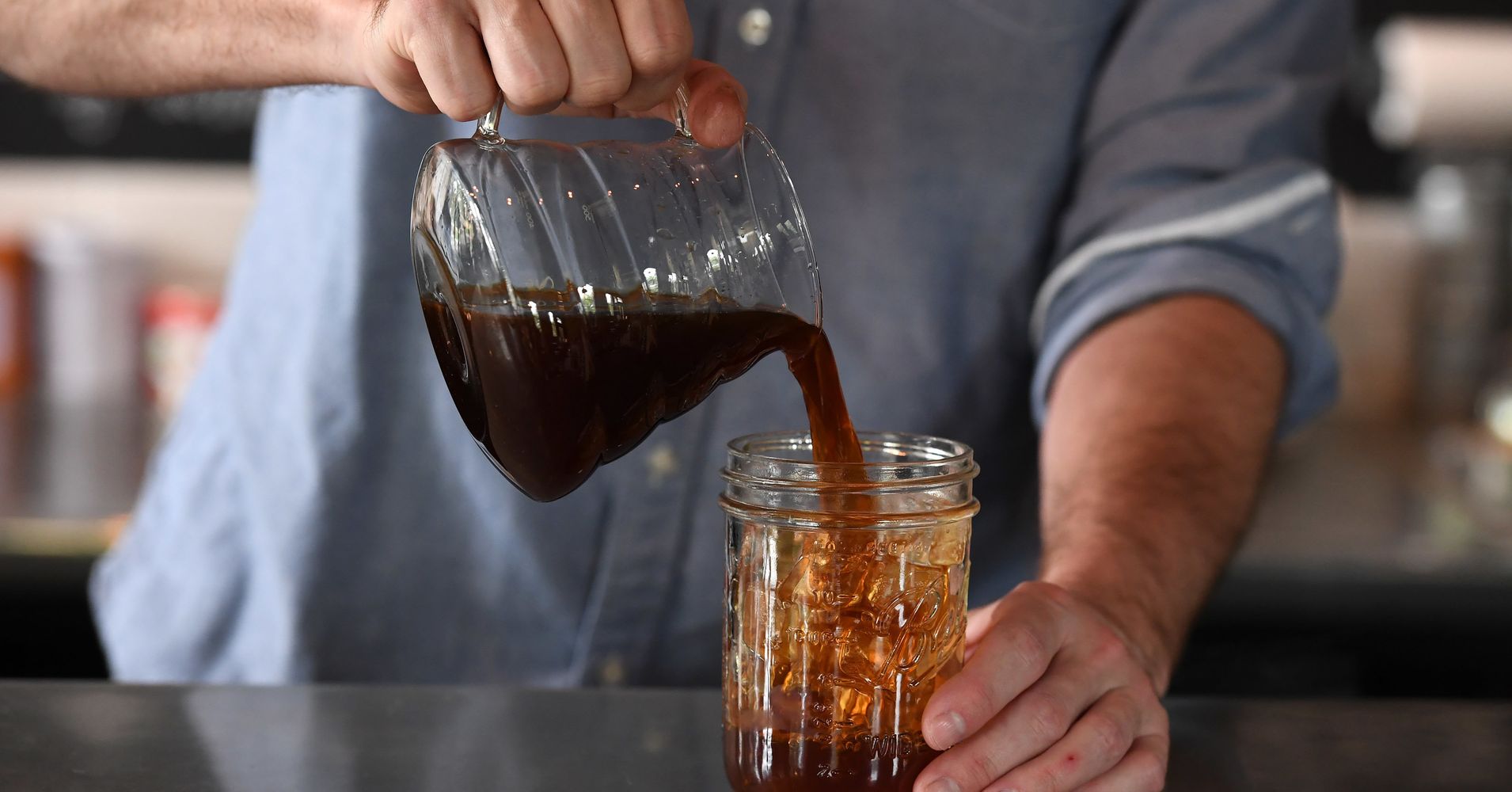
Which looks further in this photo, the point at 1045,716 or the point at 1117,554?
the point at 1117,554

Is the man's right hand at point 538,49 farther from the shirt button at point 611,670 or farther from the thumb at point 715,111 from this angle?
the shirt button at point 611,670

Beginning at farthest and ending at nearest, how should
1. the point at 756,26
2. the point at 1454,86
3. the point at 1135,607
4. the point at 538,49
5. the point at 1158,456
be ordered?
1. the point at 1454,86
2. the point at 756,26
3. the point at 1158,456
4. the point at 1135,607
5. the point at 538,49

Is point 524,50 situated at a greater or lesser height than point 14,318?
greater

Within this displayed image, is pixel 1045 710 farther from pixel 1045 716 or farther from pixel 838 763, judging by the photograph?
pixel 838 763

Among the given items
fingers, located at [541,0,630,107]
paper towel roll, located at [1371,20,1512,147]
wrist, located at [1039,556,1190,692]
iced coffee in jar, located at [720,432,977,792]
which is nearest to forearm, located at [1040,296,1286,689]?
wrist, located at [1039,556,1190,692]

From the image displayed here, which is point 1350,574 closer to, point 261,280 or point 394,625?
point 394,625

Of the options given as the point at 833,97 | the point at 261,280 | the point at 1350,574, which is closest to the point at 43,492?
the point at 261,280

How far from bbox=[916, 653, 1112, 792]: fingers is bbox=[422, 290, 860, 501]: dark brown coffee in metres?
0.15

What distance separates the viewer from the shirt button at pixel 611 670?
3.97 ft

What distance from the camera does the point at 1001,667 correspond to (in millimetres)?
710

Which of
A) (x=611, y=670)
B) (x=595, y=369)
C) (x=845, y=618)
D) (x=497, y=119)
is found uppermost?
(x=497, y=119)

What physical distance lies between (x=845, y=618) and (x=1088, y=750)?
0.15 metres

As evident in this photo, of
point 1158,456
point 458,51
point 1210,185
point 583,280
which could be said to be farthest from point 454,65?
point 1210,185

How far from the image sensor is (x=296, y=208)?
1.28 m
